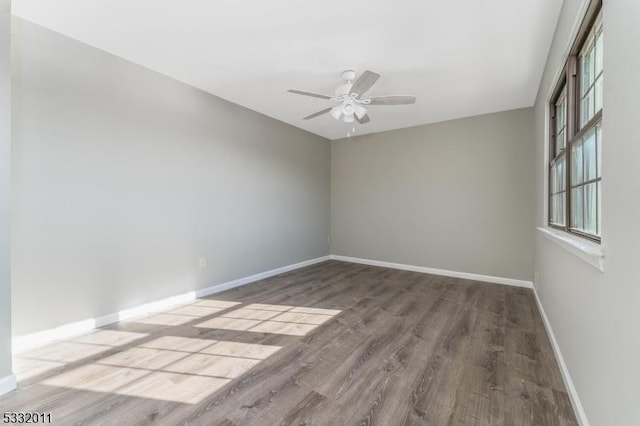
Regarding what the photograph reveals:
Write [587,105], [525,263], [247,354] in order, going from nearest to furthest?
1. [587,105]
2. [247,354]
3. [525,263]

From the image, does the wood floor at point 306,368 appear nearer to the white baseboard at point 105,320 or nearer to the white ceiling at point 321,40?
the white baseboard at point 105,320

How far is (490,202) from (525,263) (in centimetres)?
95

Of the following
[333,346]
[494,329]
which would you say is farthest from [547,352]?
[333,346]

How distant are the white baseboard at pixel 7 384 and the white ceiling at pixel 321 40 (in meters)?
2.48

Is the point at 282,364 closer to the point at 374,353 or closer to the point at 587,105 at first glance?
the point at 374,353

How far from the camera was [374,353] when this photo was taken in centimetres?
207

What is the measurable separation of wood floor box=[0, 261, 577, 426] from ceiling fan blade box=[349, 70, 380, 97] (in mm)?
2157

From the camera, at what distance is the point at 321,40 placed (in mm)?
2301

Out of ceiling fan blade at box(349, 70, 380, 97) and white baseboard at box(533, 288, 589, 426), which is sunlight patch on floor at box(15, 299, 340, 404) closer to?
white baseboard at box(533, 288, 589, 426)

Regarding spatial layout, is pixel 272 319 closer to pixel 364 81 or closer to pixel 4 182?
pixel 4 182

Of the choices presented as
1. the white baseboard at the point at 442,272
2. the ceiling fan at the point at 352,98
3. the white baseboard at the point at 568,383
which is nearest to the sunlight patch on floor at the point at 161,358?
the white baseboard at the point at 568,383

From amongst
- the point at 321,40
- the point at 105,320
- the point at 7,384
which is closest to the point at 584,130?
the point at 321,40

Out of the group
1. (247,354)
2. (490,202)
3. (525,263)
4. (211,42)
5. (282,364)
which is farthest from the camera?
(490,202)

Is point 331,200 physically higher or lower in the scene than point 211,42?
lower
